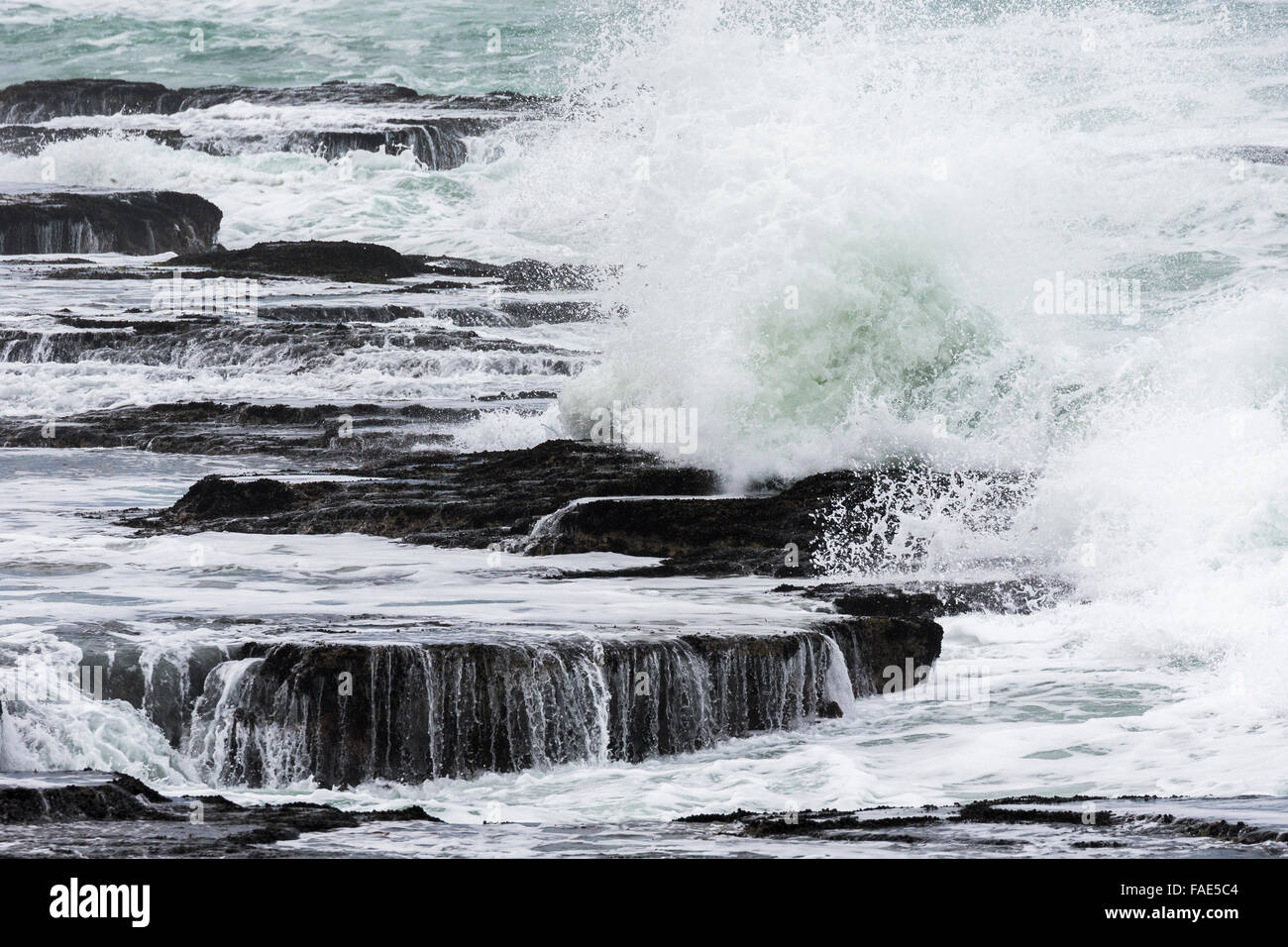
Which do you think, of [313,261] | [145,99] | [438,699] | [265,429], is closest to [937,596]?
[438,699]

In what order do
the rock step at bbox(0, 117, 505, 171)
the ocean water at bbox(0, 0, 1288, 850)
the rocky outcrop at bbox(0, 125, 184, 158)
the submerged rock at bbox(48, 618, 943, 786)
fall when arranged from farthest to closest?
the rocky outcrop at bbox(0, 125, 184, 158), the rock step at bbox(0, 117, 505, 171), the ocean water at bbox(0, 0, 1288, 850), the submerged rock at bbox(48, 618, 943, 786)

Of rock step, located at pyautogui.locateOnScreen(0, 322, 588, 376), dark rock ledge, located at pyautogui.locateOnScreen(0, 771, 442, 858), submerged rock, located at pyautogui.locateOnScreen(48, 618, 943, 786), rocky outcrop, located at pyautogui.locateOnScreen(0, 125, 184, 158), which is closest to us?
dark rock ledge, located at pyautogui.locateOnScreen(0, 771, 442, 858)

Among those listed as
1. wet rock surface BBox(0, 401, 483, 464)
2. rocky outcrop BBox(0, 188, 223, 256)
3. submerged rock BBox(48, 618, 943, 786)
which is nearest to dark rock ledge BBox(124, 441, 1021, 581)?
submerged rock BBox(48, 618, 943, 786)

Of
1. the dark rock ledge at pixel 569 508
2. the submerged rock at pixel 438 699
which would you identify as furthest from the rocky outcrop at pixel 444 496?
the submerged rock at pixel 438 699

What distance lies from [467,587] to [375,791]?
272 cm

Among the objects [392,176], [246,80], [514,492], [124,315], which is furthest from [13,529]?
[246,80]

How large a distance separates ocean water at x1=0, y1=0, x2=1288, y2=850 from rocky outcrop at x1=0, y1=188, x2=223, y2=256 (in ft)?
19.7

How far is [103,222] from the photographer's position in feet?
113

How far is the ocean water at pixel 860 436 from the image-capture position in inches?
331

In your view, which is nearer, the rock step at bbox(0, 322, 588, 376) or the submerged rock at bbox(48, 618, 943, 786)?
the submerged rock at bbox(48, 618, 943, 786)

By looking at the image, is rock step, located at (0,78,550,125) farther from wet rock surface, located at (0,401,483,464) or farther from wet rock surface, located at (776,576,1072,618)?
wet rock surface, located at (776,576,1072,618)

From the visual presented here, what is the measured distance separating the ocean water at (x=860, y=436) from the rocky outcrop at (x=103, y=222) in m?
5.99

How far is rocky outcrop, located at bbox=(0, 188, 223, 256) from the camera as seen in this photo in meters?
33.6

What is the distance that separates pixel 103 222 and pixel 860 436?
22.8 metres
